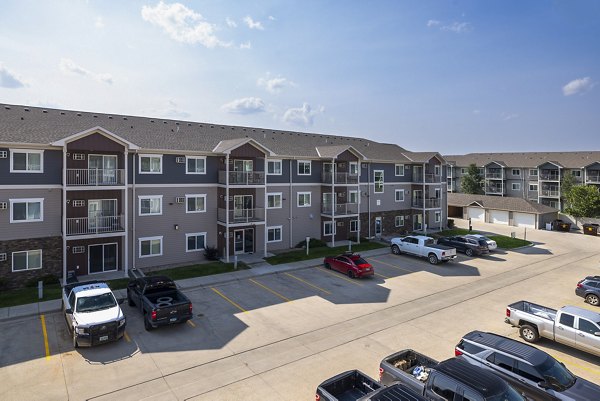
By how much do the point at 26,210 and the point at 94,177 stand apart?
12.6ft

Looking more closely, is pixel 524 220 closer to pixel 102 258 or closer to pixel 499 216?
pixel 499 216

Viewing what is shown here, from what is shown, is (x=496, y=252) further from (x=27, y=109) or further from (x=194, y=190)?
(x=27, y=109)

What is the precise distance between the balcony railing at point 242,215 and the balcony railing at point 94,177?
6.97m

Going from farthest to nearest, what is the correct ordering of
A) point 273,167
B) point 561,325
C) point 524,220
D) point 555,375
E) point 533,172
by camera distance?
point 533,172, point 524,220, point 273,167, point 561,325, point 555,375

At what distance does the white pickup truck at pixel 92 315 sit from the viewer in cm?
1327

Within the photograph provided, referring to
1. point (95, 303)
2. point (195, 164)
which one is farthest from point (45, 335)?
point (195, 164)

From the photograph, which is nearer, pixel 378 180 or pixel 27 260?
pixel 27 260

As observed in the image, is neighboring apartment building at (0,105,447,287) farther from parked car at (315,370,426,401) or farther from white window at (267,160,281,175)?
parked car at (315,370,426,401)

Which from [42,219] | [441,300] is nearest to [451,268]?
[441,300]

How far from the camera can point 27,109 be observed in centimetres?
2420

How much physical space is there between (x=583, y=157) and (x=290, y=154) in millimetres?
51236

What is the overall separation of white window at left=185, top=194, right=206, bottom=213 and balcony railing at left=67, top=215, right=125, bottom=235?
446 centimetres

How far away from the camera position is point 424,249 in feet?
91.0

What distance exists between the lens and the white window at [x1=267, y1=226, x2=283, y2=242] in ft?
98.0
